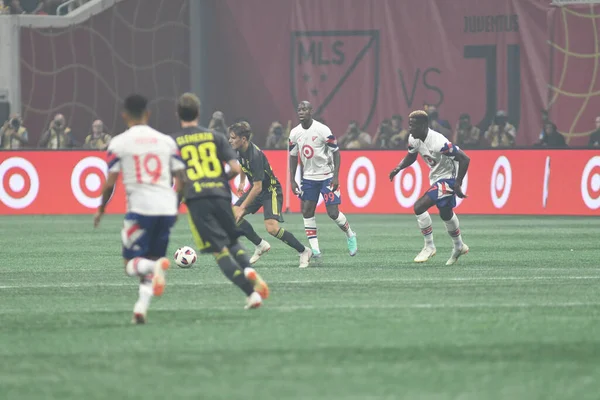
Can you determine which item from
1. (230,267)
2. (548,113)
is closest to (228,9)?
(548,113)

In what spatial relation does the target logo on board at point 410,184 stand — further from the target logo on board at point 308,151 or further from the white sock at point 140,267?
the white sock at point 140,267

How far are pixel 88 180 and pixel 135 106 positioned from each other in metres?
18.0

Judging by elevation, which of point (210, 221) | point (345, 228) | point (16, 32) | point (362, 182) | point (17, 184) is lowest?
point (362, 182)

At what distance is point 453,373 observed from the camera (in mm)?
8188

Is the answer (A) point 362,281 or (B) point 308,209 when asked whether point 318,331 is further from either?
(B) point 308,209

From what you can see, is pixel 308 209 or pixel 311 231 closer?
pixel 311 231

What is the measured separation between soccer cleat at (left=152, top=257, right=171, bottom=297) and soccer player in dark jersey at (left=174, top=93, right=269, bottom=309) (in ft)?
3.29

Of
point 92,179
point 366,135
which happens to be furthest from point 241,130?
point 366,135

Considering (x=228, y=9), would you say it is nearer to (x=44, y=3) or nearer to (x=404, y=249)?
(x=44, y=3)

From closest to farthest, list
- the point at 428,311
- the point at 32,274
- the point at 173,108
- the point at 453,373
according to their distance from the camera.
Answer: the point at 453,373, the point at 428,311, the point at 32,274, the point at 173,108

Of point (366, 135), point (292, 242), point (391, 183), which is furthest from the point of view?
point (366, 135)

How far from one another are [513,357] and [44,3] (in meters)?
26.6

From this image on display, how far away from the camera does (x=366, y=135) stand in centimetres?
2966

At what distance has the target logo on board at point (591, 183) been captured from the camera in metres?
25.8
